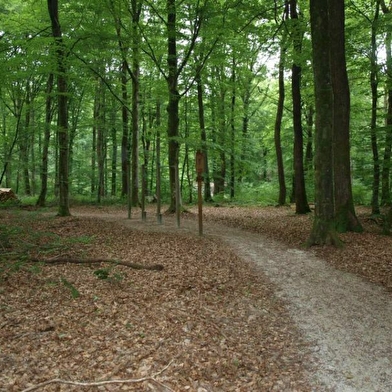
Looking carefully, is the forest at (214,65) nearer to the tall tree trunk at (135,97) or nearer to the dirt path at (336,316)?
the tall tree trunk at (135,97)

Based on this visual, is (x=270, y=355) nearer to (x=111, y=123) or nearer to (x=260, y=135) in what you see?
(x=111, y=123)

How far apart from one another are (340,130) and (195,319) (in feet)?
25.2

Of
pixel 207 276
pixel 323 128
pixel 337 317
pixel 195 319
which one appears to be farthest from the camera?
pixel 323 128

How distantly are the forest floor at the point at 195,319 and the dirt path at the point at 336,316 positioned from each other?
17mm

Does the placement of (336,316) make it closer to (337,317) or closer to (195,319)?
(337,317)

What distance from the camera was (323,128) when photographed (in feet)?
26.6

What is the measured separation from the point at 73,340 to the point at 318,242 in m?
6.11

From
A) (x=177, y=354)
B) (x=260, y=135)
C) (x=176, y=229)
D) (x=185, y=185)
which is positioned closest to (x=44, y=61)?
(x=176, y=229)

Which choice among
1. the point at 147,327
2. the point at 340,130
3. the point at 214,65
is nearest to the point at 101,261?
A: the point at 147,327

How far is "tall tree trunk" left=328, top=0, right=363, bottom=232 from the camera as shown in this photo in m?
9.58

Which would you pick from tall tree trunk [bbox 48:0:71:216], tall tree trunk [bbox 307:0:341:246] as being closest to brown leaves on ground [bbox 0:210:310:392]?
tall tree trunk [bbox 307:0:341:246]

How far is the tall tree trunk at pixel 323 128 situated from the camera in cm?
802

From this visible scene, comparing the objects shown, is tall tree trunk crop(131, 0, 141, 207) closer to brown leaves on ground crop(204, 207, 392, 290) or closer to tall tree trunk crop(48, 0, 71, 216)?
tall tree trunk crop(48, 0, 71, 216)

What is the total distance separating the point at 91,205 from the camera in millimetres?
18906
